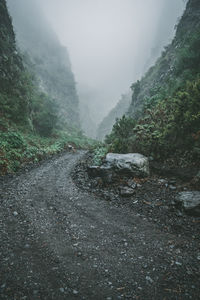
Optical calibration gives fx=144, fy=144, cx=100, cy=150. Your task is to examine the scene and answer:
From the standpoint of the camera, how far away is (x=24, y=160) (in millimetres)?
10867

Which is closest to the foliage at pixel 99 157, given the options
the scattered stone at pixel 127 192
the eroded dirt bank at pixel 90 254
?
the scattered stone at pixel 127 192

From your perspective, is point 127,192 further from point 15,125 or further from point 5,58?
point 5,58

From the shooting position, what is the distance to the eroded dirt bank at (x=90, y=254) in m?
2.62

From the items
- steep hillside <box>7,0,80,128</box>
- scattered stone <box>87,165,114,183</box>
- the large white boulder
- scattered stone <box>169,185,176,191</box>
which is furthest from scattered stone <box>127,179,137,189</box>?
steep hillside <box>7,0,80,128</box>

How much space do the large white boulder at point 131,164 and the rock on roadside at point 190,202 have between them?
2.23 meters

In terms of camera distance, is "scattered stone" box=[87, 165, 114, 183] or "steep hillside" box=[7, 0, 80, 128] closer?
"scattered stone" box=[87, 165, 114, 183]

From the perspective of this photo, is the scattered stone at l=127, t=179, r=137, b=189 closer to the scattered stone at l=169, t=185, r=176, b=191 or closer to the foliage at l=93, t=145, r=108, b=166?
the scattered stone at l=169, t=185, r=176, b=191

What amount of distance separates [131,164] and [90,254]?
14.6 ft

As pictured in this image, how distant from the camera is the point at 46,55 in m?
98.7

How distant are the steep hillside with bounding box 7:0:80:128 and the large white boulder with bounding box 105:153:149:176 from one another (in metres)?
68.8

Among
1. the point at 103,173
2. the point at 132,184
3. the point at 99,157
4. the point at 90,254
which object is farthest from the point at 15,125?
the point at 90,254

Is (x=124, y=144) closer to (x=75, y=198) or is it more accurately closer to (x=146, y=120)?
(x=146, y=120)

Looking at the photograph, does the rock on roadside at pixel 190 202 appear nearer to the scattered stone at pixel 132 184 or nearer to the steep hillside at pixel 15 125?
the scattered stone at pixel 132 184

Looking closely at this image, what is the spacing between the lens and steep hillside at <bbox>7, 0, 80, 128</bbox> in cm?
8106
